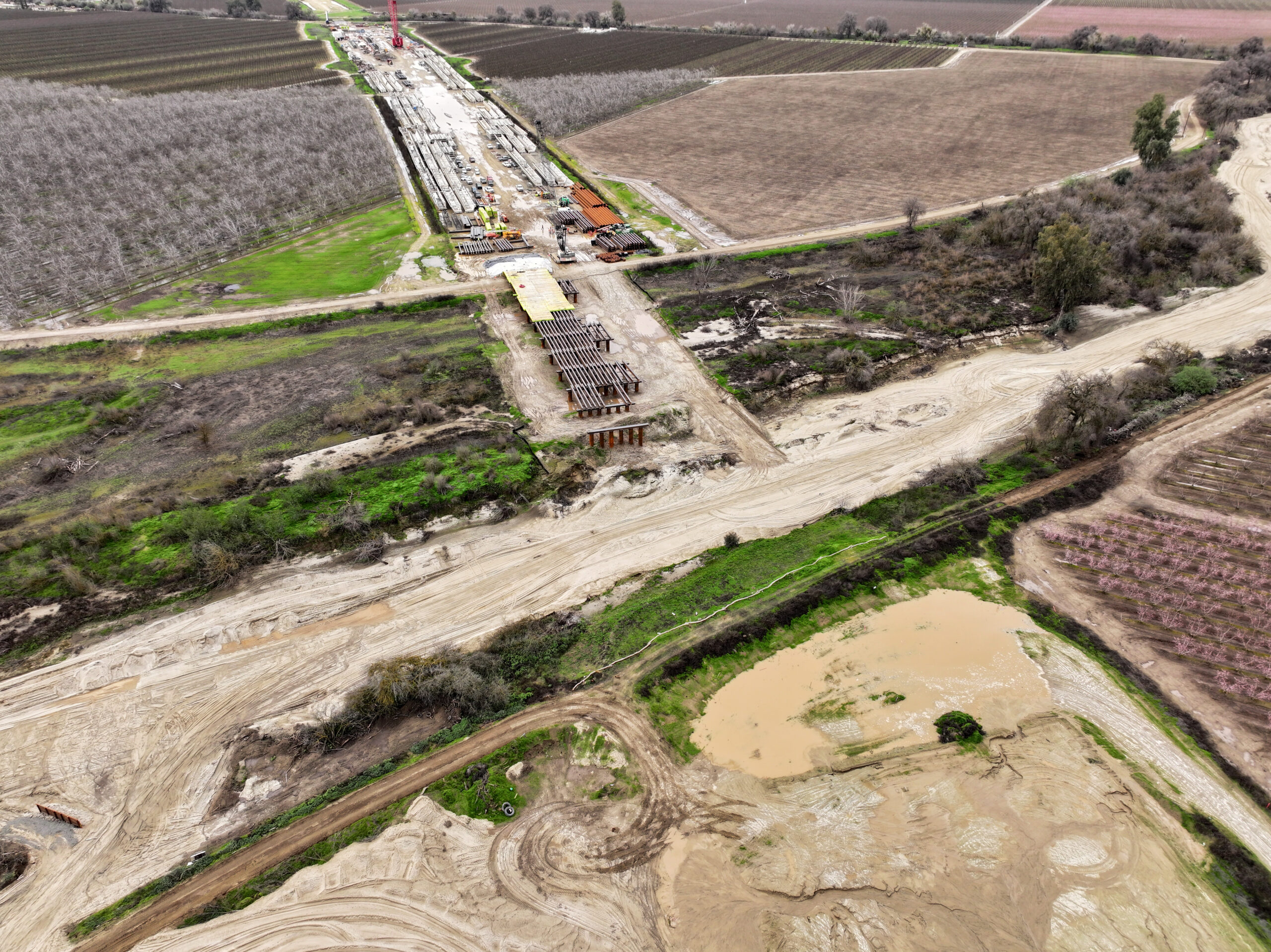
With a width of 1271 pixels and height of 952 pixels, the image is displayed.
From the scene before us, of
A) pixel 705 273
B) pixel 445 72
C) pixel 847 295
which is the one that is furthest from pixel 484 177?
pixel 445 72

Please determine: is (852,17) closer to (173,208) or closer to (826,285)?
(826,285)

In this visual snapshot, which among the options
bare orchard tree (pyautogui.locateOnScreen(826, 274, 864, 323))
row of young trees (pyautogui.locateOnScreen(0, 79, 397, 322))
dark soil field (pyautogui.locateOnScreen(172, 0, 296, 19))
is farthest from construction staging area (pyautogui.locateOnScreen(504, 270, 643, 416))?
dark soil field (pyautogui.locateOnScreen(172, 0, 296, 19))

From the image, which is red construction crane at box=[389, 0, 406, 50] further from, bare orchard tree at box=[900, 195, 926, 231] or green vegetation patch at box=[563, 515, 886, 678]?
green vegetation patch at box=[563, 515, 886, 678]

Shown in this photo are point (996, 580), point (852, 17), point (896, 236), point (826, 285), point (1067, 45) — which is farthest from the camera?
point (852, 17)

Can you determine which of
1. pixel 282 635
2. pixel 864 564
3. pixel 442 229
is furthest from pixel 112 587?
pixel 442 229

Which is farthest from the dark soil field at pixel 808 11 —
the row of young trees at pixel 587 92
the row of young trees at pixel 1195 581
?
the row of young trees at pixel 1195 581

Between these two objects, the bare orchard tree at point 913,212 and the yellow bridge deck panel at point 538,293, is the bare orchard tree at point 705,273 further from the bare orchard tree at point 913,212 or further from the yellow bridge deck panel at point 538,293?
the bare orchard tree at point 913,212

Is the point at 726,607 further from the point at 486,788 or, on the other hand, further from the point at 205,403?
the point at 205,403
